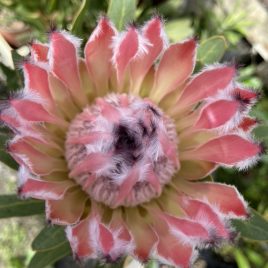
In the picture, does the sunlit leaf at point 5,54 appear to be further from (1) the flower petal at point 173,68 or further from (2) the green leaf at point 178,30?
(2) the green leaf at point 178,30

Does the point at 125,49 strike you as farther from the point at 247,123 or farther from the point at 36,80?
the point at 247,123

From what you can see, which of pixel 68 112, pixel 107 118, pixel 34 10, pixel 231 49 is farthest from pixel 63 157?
pixel 231 49

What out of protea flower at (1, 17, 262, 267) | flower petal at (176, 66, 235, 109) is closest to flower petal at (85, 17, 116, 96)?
protea flower at (1, 17, 262, 267)

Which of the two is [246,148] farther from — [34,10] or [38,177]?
[34,10]

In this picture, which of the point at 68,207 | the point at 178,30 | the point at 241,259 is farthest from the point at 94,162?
the point at 178,30

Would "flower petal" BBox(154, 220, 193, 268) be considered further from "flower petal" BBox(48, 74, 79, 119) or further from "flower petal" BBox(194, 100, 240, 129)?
"flower petal" BBox(48, 74, 79, 119)

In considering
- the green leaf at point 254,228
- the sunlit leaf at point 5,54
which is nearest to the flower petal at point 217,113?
the green leaf at point 254,228
